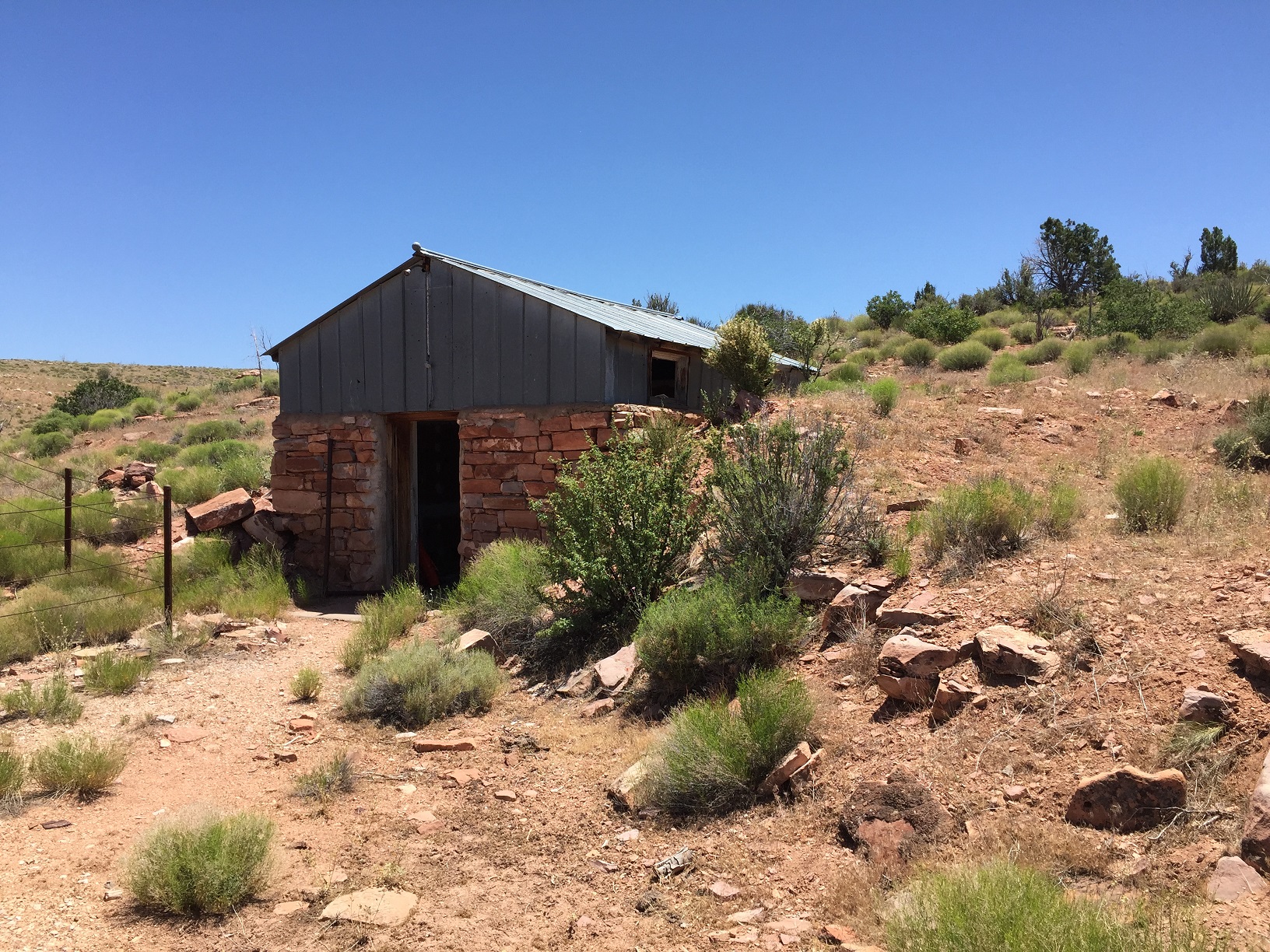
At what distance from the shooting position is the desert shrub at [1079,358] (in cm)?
1716

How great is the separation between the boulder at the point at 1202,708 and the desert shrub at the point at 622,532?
14.0 feet

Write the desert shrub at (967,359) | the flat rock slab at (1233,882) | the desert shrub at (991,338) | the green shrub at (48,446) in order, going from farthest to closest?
the desert shrub at (991,338), the green shrub at (48,446), the desert shrub at (967,359), the flat rock slab at (1233,882)

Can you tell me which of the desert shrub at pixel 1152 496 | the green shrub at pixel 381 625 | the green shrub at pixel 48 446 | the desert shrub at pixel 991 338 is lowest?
the green shrub at pixel 381 625

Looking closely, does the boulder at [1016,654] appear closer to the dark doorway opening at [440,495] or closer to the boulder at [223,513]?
the dark doorway opening at [440,495]

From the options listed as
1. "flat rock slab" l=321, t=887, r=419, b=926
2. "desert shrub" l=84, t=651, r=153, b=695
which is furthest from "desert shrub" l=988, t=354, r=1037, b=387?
"flat rock slab" l=321, t=887, r=419, b=926

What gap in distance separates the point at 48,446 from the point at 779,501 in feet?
72.1

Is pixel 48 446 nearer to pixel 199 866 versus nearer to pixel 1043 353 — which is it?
pixel 199 866

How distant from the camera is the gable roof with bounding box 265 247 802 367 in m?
10.6

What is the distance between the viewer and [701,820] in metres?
4.50

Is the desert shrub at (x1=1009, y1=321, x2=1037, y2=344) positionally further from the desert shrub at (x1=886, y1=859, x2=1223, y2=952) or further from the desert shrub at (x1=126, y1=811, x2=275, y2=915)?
the desert shrub at (x1=126, y1=811, x2=275, y2=915)

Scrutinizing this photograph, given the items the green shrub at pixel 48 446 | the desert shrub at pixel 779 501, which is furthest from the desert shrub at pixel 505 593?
the green shrub at pixel 48 446

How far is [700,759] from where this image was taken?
15.3 ft

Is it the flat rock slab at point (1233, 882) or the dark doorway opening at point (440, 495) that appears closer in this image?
the flat rock slab at point (1233, 882)

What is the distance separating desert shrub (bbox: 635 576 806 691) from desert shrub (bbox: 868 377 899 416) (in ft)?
22.1
